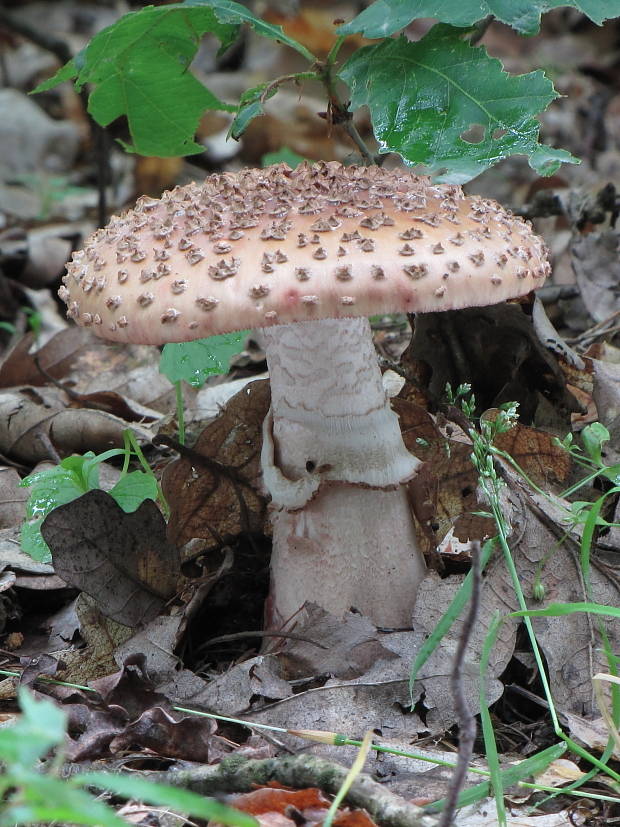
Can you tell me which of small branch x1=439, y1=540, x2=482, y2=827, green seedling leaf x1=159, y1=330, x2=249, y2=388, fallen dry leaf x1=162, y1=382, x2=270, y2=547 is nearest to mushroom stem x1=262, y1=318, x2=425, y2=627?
fallen dry leaf x1=162, y1=382, x2=270, y2=547

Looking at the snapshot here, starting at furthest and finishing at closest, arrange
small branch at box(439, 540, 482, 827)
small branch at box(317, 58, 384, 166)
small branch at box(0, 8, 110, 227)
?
1. small branch at box(0, 8, 110, 227)
2. small branch at box(317, 58, 384, 166)
3. small branch at box(439, 540, 482, 827)

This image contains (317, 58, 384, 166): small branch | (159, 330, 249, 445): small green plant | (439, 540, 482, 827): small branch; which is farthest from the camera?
(159, 330, 249, 445): small green plant

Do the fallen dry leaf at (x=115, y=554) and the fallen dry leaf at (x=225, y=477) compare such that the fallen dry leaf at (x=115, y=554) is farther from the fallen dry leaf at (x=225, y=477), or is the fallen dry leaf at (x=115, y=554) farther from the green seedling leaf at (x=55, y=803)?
the green seedling leaf at (x=55, y=803)

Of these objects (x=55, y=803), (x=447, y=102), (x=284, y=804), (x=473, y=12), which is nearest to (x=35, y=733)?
(x=55, y=803)

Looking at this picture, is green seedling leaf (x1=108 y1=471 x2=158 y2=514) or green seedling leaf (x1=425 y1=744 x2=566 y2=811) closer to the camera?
green seedling leaf (x1=425 y1=744 x2=566 y2=811)

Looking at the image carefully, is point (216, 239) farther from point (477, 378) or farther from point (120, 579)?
point (477, 378)

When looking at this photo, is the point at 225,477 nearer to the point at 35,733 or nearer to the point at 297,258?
the point at 297,258

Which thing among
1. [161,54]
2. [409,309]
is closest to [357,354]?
[409,309]

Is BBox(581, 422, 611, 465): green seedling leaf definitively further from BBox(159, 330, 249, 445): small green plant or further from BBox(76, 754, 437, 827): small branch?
BBox(159, 330, 249, 445): small green plant
